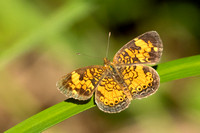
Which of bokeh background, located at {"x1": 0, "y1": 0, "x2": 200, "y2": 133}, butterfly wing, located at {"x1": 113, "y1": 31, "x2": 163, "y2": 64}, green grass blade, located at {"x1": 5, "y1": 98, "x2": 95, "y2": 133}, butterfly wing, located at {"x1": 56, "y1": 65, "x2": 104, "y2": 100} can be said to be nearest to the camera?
green grass blade, located at {"x1": 5, "y1": 98, "x2": 95, "y2": 133}

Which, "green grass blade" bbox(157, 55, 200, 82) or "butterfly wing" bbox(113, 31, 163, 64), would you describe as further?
"butterfly wing" bbox(113, 31, 163, 64)

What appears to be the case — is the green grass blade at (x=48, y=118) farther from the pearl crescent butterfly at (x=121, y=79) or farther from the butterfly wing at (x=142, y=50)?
the butterfly wing at (x=142, y=50)

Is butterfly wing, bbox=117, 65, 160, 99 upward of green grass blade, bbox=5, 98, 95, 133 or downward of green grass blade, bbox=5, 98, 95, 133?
downward

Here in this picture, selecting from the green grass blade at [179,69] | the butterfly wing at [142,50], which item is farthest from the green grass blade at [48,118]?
the green grass blade at [179,69]

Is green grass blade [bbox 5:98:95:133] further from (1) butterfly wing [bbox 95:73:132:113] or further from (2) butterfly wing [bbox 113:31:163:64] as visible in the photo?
(2) butterfly wing [bbox 113:31:163:64]

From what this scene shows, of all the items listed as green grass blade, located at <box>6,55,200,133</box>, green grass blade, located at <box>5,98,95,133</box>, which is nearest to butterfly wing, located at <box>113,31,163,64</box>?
green grass blade, located at <box>6,55,200,133</box>

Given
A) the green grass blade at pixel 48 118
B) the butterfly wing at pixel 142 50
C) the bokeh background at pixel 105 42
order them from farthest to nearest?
the bokeh background at pixel 105 42, the butterfly wing at pixel 142 50, the green grass blade at pixel 48 118

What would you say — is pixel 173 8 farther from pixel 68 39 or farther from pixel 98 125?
pixel 98 125
